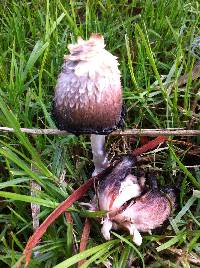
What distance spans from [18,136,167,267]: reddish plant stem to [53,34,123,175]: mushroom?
28 cm

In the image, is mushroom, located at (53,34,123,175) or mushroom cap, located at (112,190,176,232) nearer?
mushroom, located at (53,34,123,175)

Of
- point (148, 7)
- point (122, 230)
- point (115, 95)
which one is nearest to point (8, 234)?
point (122, 230)

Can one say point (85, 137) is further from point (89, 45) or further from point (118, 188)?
point (89, 45)

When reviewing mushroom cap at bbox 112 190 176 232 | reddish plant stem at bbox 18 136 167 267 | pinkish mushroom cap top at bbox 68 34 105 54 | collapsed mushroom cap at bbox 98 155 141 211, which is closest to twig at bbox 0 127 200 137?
reddish plant stem at bbox 18 136 167 267

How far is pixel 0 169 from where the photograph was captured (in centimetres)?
215

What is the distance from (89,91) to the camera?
167cm

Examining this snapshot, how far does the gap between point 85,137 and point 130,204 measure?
1.63 feet

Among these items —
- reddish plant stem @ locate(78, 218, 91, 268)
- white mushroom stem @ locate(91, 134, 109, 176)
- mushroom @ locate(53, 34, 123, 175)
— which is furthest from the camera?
white mushroom stem @ locate(91, 134, 109, 176)

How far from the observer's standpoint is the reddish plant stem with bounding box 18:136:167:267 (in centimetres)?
174

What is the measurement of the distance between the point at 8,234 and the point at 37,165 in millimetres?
285

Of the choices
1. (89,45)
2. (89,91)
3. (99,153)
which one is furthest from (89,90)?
(99,153)

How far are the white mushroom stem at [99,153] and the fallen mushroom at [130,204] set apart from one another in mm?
81

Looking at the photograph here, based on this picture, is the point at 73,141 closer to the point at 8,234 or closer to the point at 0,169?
the point at 0,169

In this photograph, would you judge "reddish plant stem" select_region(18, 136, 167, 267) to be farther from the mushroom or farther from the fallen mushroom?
the mushroom
